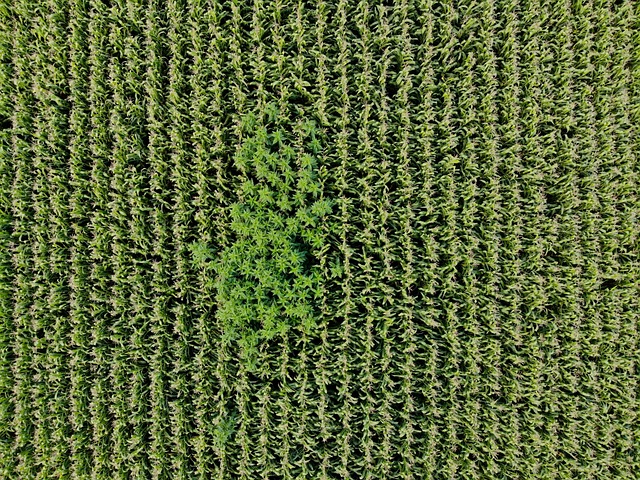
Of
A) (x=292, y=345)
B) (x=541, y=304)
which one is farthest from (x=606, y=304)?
(x=292, y=345)

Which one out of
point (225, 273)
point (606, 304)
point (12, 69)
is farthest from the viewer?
point (12, 69)

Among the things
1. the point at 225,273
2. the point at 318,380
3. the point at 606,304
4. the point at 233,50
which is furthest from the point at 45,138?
the point at 606,304

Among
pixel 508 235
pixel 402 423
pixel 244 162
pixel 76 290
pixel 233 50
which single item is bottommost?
pixel 402 423

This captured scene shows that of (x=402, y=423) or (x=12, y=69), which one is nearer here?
(x=402, y=423)

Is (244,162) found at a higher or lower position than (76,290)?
higher

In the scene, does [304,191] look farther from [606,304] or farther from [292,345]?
[606,304]

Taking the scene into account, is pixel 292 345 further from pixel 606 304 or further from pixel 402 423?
pixel 606 304

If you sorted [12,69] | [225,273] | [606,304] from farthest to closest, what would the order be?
[12,69]
[606,304]
[225,273]
